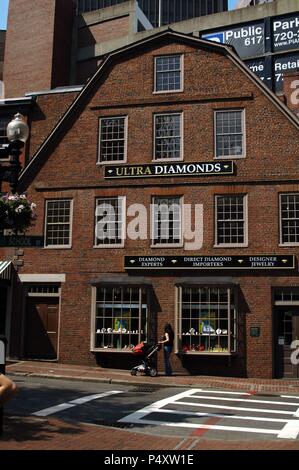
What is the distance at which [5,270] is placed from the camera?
21.3 meters

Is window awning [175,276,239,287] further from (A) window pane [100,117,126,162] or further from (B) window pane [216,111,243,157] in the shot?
(A) window pane [100,117,126,162]

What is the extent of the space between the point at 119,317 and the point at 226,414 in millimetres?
9130

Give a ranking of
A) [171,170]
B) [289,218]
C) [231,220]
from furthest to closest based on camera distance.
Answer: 1. [171,170]
2. [231,220]
3. [289,218]

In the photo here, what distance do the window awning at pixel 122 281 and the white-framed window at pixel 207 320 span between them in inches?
52.2

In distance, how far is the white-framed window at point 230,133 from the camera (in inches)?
821

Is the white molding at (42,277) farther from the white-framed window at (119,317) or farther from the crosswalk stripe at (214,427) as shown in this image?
the crosswalk stripe at (214,427)

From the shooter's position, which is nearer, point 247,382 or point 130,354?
point 247,382

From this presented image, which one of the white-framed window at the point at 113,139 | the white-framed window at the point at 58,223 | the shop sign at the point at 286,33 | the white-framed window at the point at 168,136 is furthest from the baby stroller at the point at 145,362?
the shop sign at the point at 286,33

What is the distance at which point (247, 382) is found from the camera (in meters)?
18.1

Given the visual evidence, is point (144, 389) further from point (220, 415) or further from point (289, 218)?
point (289, 218)

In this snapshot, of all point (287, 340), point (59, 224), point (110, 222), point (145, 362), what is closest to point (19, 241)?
point (145, 362)

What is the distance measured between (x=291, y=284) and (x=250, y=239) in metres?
2.08
